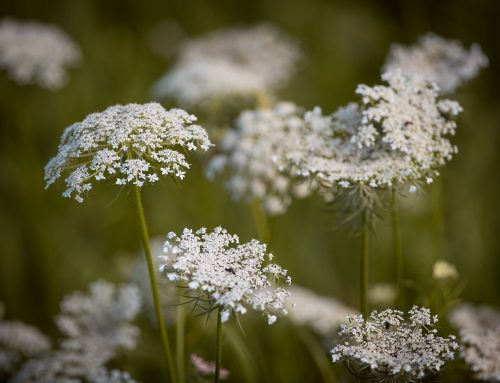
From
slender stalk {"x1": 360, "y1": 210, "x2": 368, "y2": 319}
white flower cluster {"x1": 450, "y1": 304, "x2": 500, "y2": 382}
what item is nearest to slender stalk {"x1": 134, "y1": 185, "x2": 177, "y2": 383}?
slender stalk {"x1": 360, "y1": 210, "x2": 368, "y2": 319}

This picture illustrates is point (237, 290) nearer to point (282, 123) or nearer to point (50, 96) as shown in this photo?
point (282, 123)

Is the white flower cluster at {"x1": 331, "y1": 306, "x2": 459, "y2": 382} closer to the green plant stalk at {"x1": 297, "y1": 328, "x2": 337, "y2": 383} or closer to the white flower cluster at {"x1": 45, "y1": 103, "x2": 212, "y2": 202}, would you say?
the white flower cluster at {"x1": 45, "y1": 103, "x2": 212, "y2": 202}

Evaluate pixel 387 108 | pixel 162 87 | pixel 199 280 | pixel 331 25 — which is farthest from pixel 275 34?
pixel 199 280

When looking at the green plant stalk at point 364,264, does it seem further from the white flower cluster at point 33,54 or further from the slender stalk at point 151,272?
the white flower cluster at point 33,54

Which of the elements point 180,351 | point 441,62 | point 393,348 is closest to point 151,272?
point 180,351

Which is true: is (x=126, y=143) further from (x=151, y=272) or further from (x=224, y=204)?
(x=224, y=204)

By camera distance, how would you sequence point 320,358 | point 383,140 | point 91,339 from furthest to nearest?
1. point 320,358
2. point 91,339
3. point 383,140

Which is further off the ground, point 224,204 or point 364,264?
point 224,204
